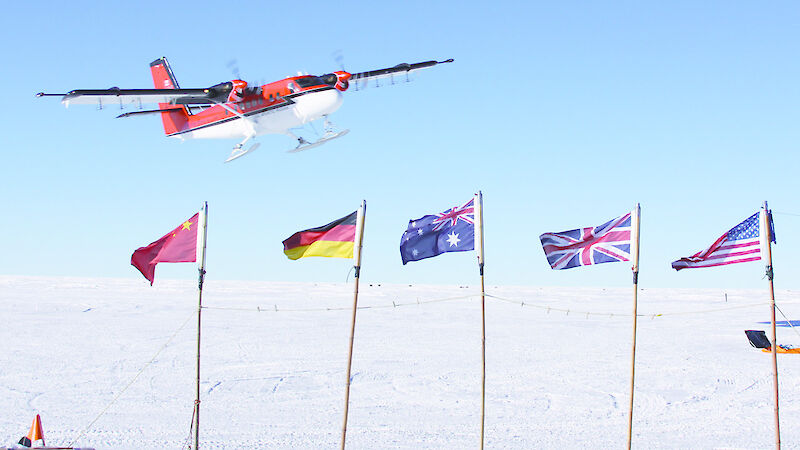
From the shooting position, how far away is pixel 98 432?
17703 millimetres

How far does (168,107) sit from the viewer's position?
43.4 m

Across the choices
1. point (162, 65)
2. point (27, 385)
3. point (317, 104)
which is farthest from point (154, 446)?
point (162, 65)

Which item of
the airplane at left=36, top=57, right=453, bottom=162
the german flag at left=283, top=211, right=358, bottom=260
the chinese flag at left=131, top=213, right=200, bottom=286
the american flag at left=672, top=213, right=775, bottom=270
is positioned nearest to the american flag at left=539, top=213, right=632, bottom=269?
the american flag at left=672, top=213, right=775, bottom=270

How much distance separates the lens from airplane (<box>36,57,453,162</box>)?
34.3 m

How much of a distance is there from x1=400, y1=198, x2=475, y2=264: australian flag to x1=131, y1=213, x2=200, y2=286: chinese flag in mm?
Answer: 4197

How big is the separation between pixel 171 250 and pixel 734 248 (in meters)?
11.1

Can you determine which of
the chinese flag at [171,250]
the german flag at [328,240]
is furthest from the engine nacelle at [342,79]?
the german flag at [328,240]

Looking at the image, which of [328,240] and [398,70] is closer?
[328,240]

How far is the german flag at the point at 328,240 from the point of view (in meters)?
15.5

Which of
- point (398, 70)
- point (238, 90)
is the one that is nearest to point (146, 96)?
point (238, 90)

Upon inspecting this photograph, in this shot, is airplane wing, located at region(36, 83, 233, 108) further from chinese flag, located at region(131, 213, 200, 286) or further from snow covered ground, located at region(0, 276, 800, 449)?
chinese flag, located at region(131, 213, 200, 286)

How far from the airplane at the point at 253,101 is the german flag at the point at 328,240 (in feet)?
61.1

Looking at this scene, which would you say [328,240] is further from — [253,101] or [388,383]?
[253,101]

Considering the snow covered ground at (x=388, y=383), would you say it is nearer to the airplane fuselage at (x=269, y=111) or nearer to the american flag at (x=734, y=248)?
the american flag at (x=734, y=248)
